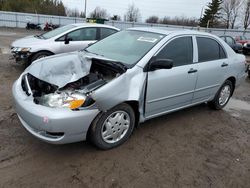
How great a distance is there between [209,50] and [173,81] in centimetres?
128

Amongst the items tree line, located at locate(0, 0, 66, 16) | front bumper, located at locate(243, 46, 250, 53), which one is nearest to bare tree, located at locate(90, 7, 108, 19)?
tree line, located at locate(0, 0, 66, 16)

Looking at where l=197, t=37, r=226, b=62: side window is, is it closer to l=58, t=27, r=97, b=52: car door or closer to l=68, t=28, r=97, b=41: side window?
l=58, t=27, r=97, b=52: car door

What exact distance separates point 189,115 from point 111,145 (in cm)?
212

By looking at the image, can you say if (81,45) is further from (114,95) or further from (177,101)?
(114,95)

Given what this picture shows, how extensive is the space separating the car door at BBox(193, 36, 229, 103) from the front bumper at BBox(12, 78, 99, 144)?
2261mm

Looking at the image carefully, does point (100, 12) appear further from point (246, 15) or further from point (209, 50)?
point (209, 50)

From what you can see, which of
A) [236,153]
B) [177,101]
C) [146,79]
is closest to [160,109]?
[177,101]

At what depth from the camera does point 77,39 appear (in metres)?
7.52

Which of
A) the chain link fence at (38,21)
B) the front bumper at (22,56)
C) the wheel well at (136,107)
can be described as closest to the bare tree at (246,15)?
the chain link fence at (38,21)

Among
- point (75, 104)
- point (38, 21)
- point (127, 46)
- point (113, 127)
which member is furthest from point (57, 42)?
point (38, 21)

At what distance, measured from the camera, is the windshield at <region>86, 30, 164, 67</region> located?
3626 millimetres

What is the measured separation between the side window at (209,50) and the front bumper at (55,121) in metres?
2.42

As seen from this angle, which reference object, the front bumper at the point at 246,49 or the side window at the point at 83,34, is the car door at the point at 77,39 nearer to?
the side window at the point at 83,34

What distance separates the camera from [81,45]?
747 centimetres
